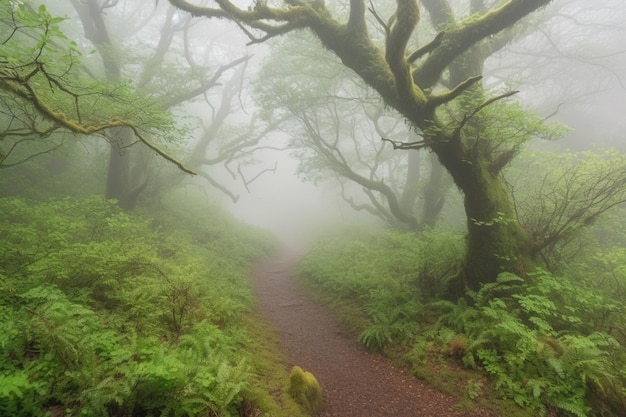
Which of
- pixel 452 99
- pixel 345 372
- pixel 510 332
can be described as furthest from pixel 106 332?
pixel 452 99

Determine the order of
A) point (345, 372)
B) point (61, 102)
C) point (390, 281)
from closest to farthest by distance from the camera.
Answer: point (345, 372)
point (61, 102)
point (390, 281)

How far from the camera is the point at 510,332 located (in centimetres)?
551

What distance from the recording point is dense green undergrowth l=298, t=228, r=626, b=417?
14.9ft

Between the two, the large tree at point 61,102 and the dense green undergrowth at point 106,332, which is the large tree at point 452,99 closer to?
the large tree at point 61,102

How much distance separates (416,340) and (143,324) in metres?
5.48

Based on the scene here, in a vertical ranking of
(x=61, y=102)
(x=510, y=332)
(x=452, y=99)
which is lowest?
(x=510, y=332)

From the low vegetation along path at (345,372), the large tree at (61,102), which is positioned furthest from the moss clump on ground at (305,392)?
the large tree at (61,102)

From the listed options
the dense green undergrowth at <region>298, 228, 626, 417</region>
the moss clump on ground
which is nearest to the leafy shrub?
the dense green undergrowth at <region>298, 228, 626, 417</region>

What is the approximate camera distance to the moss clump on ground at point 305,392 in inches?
187

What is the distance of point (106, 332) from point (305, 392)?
125 inches

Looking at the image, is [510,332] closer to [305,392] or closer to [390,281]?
[390,281]

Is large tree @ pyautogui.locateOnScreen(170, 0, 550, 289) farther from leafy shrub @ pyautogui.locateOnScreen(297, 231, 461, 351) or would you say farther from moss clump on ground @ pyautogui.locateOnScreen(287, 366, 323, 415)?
moss clump on ground @ pyautogui.locateOnScreen(287, 366, 323, 415)

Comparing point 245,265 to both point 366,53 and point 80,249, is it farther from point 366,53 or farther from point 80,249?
point 366,53

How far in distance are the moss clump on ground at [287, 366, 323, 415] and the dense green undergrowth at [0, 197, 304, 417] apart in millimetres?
555
